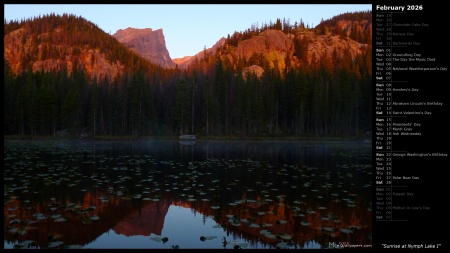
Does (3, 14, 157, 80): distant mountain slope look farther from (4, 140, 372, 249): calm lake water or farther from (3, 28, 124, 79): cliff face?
(4, 140, 372, 249): calm lake water

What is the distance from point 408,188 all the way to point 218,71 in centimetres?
8629

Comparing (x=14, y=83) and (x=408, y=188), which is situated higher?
(x=14, y=83)

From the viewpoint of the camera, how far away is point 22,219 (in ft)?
37.4

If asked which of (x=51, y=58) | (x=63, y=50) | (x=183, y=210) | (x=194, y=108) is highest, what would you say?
(x=63, y=50)

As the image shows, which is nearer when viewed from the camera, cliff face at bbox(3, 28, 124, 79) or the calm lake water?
the calm lake water

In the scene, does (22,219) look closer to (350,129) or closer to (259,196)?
(259,196)

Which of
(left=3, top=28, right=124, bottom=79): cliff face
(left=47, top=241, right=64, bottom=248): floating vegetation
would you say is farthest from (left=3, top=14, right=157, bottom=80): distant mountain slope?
(left=47, top=241, right=64, bottom=248): floating vegetation

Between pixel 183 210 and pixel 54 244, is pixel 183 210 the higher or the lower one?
the lower one

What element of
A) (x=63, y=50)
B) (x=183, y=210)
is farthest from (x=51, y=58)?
(x=183, y=210)

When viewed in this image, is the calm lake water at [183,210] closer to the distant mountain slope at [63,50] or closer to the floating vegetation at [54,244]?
the floating vegetation at [54,244]

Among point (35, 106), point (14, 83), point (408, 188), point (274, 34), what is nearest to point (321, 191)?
point (408, 188)

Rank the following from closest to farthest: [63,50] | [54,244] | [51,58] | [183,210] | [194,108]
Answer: [54,244], [183,210], [194,108], [51,58], [63,50]

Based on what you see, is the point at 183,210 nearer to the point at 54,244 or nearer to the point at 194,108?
the point at 54,244

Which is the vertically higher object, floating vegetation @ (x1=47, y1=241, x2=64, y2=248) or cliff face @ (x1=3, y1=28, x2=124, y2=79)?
cliff face @ (x1=3, y1=28, x2=124, y2=79)
